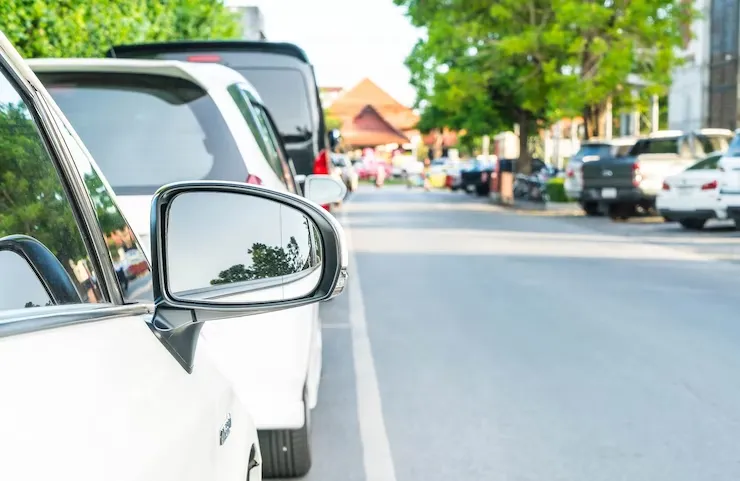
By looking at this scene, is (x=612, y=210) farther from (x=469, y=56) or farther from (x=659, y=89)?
(x=469, y=56)

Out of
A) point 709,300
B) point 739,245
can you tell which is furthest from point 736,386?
point 739,245

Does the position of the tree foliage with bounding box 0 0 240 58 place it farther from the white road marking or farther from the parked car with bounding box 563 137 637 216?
the parked car with bounding box 563 137 637 216

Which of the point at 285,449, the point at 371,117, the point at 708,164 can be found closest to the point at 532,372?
the point at 285,449

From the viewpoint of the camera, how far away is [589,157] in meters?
28.7

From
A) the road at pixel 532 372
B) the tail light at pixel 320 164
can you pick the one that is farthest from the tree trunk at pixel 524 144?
the tail light at pixel 320 164

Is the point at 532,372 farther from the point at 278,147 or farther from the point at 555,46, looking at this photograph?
the point at 555,46

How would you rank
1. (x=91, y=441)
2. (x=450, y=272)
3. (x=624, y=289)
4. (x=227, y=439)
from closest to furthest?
(x=91, y=441) → (x=227, y=439) → (x=624, y=289) → (x=450, y=272)

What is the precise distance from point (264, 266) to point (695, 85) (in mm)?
48096

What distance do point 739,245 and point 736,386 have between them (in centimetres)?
1167

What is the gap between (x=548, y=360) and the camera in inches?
313

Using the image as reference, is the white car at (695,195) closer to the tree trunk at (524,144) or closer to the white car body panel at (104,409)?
the white car body panel at (104,409)

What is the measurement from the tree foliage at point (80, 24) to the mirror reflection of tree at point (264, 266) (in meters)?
12.6

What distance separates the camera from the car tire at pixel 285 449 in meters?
4.83

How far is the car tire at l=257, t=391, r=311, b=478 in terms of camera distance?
4.83 metres
